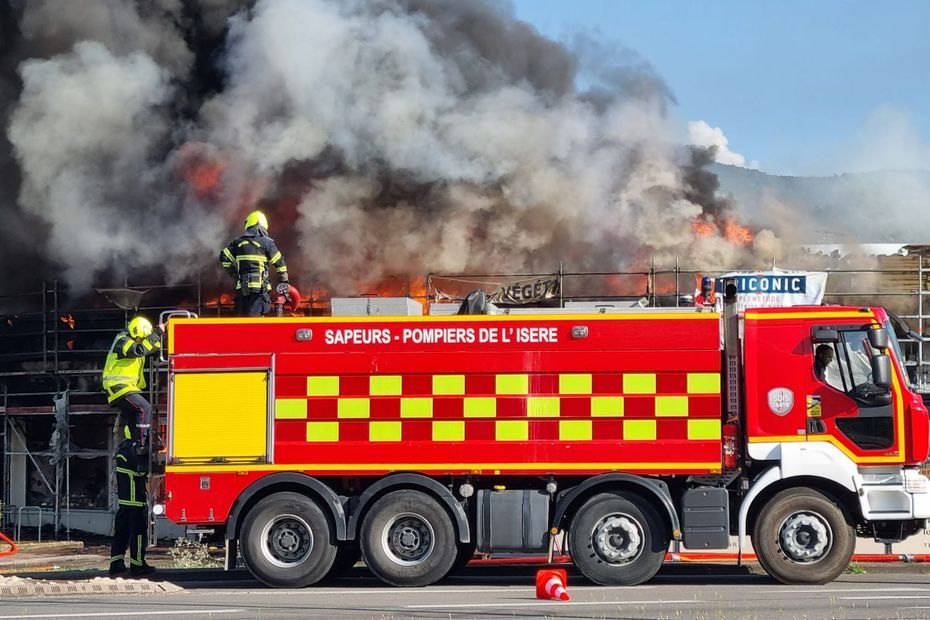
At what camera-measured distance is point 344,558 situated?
547 inches

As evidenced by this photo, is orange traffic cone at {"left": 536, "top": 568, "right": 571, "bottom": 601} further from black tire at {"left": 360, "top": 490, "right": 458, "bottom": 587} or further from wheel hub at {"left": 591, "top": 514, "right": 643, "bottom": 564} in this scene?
black tire at {"left": 360, "top": 490, "right": 458, "bottom": 587}

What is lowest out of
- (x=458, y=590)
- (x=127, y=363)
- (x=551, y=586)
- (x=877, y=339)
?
(x=458, y=590)

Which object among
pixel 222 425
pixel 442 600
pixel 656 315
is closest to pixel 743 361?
pixel 656 315

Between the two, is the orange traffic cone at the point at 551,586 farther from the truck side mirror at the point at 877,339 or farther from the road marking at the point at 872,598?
the truck side mirror at the point at 877,339

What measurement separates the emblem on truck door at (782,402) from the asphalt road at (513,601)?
5.56 ft

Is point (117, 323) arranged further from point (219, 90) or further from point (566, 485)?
point (566, 485)

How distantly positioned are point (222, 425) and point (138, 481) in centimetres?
168

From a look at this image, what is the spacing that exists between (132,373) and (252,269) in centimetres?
175

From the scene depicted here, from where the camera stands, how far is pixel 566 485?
1317 centimetres

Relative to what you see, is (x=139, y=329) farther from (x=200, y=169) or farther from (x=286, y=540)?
(x=200, y=169)

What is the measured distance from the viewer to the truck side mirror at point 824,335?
504 inches

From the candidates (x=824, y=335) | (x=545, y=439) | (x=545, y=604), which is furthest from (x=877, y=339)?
(x=545, y=604)

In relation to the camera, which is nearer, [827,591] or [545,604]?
[545,604]

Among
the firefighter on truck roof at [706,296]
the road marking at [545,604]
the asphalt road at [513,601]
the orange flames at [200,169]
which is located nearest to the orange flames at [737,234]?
the orange flames at [200,169]
